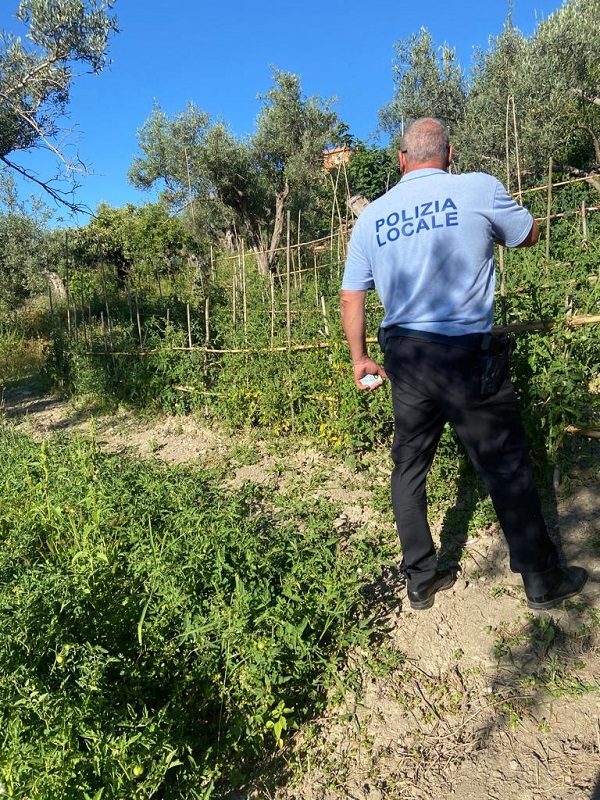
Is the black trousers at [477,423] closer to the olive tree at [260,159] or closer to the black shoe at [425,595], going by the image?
the black shoe at [425,595]

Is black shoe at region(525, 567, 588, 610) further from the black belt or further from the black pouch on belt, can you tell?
the black belt

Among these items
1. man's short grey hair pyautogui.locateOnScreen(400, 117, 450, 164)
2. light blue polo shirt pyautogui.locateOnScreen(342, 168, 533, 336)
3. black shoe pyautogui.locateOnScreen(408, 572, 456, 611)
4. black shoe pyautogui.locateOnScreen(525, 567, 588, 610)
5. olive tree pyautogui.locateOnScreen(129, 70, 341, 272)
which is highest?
olive tree pyautogui.locateOnScreen(129, 70, 341, 272)

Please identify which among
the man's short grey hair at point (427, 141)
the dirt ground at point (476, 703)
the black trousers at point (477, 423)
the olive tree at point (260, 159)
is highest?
the olive tree at point (260, 159)

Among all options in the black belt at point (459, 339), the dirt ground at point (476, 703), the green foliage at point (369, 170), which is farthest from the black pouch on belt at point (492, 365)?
the green foliage at point (369, 170)

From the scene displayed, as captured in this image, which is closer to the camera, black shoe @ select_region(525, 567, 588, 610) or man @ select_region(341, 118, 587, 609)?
man @ select_region(341, 118, 587, 609)

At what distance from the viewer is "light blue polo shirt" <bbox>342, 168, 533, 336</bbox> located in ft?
7.22

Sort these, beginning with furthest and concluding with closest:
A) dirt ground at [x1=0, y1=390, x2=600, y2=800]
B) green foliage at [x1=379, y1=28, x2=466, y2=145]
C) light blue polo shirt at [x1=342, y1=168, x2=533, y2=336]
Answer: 1. green foliage at [x1=379, y1=28, x2=466, y2=145]
2. light blue polo shirt at [x1=342, y1=168, x2=533, y2=336]
3. dirt ground at [x1=0, y1=390, x2=600, y2=800]

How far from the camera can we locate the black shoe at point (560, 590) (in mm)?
2418

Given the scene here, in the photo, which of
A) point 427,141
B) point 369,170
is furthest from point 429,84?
point 427,141

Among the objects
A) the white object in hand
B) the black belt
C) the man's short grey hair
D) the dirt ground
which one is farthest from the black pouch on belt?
the dirt ground

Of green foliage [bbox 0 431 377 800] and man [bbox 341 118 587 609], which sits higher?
man [bbox 341 118 587 609]

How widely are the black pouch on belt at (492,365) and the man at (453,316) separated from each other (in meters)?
0.02

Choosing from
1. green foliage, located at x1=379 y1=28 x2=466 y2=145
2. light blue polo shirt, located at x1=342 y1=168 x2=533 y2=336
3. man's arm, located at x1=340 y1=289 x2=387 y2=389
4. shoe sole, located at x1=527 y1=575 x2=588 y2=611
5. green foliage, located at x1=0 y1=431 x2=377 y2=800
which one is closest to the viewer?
green foliage, located at x1=0 y1=431 x2=377 y2=800

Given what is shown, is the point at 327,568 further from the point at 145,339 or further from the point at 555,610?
the point at 145,339
